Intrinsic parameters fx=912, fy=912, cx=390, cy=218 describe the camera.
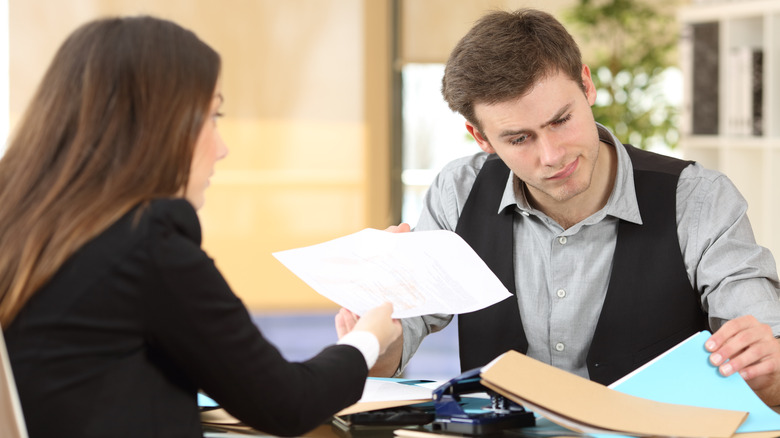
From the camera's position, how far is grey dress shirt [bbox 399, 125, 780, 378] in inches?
67.3

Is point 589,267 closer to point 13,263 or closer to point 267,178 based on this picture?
point 13,263

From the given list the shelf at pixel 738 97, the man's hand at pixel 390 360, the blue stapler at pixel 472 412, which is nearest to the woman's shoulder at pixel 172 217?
the blue stapler at pixel 472 412

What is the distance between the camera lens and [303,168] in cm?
479

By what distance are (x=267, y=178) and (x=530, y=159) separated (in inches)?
122

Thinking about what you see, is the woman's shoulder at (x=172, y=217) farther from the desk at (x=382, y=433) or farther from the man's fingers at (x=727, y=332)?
the man's fingers at (x=727, y=332)

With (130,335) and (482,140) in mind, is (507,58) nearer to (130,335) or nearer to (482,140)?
(482,140)

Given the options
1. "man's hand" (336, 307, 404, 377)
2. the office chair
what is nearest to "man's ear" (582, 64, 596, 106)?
"man's hand" (336, 307, 404, 377)

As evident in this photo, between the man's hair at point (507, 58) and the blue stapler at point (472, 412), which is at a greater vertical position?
the man's hair at point (507, 58)

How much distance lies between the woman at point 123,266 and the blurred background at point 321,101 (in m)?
3.54

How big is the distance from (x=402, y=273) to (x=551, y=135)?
45cm

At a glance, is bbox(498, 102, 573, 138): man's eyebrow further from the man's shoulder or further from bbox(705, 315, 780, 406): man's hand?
bbox(705, 315, 780, 406): man's hand

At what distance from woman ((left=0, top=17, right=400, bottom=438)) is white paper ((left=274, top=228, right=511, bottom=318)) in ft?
1.09

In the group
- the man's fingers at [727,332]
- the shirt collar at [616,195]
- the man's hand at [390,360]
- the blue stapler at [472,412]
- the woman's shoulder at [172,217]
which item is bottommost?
the man's hand at [390,360]

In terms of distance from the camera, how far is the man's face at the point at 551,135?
5.70 ft
